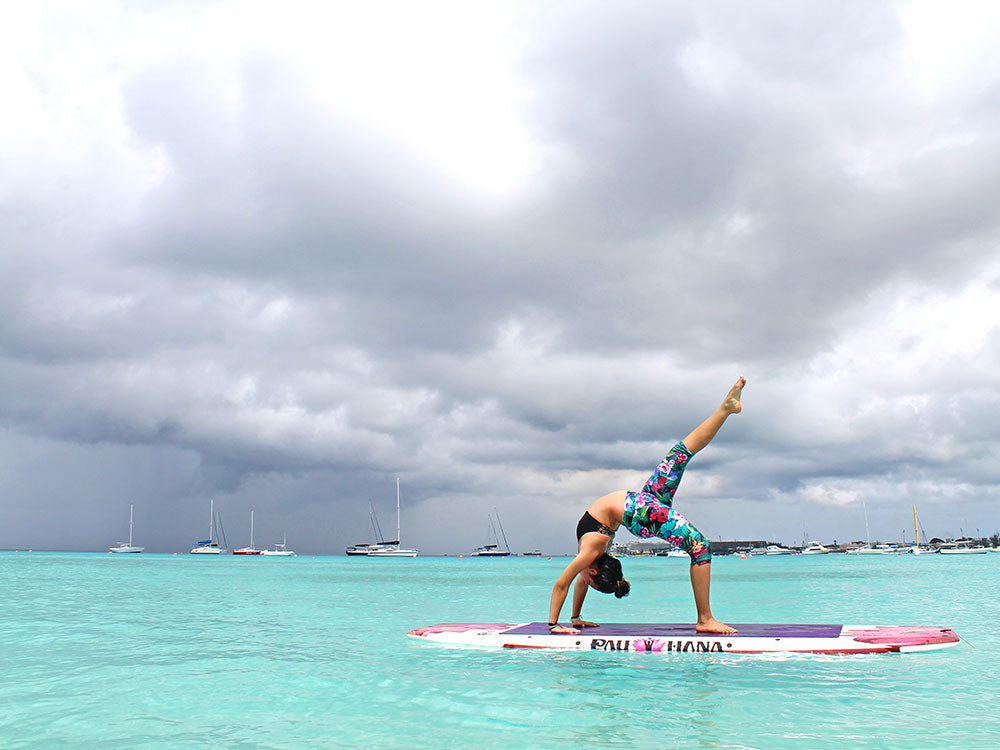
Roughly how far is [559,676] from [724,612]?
53.2 feet

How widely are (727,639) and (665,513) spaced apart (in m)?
2.05

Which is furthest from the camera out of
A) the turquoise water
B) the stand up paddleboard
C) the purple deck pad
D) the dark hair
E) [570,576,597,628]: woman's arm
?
[570,576,597,628]: woman's arm

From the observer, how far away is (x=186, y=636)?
672 inches

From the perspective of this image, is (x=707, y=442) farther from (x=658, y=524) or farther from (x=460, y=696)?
(x=460, y=696)

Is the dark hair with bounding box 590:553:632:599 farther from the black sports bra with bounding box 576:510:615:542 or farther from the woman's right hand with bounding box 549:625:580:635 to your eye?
the woman's right hand with bounding box 549:625:580:635

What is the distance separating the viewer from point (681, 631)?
1227cm

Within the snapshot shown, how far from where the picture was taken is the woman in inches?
464

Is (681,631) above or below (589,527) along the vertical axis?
below

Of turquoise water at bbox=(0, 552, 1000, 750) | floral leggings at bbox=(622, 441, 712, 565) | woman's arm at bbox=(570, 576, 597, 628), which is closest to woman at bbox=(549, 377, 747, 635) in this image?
floral leggings at bbox=(622, 441, 712, 565)

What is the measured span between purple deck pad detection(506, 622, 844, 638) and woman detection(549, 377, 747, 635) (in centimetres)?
30

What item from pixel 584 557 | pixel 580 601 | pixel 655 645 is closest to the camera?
pixel 655 645

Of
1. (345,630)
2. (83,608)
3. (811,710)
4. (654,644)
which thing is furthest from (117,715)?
(83,608)

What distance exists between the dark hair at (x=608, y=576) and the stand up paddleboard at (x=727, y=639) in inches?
27.9

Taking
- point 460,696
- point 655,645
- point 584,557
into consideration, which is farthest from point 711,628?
point 460,696
